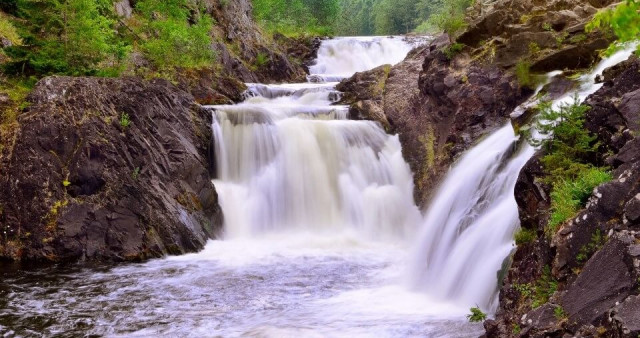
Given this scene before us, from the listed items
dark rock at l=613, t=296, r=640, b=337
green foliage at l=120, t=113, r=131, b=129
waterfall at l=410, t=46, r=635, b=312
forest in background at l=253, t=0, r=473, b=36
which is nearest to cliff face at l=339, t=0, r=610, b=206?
waterfall at l=410, t=46, r=635, b=312

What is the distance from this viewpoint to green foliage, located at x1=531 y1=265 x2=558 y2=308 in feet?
17.5

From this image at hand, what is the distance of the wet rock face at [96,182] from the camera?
36.3 feet

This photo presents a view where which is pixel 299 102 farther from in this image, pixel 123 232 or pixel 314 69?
pixel 314 69

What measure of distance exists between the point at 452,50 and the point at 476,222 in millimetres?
6390

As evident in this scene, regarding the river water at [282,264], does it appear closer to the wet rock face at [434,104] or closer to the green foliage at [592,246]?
the wet rock face at [434,104]

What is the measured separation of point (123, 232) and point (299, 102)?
31.5 ft

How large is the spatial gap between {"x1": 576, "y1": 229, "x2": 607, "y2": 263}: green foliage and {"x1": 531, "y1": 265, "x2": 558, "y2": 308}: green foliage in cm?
39

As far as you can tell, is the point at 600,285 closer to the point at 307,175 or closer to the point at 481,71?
the point at 481,71

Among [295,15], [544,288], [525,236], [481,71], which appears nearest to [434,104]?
[481,71]

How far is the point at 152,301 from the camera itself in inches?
338

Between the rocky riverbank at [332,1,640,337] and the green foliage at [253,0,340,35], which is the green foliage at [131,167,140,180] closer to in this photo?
the rocky riverbank at [332,1,640,337]

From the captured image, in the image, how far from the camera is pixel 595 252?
4.94 meters

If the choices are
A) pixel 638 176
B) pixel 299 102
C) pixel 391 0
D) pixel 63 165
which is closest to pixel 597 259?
pixel 638 176

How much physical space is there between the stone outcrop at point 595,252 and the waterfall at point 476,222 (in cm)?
80
